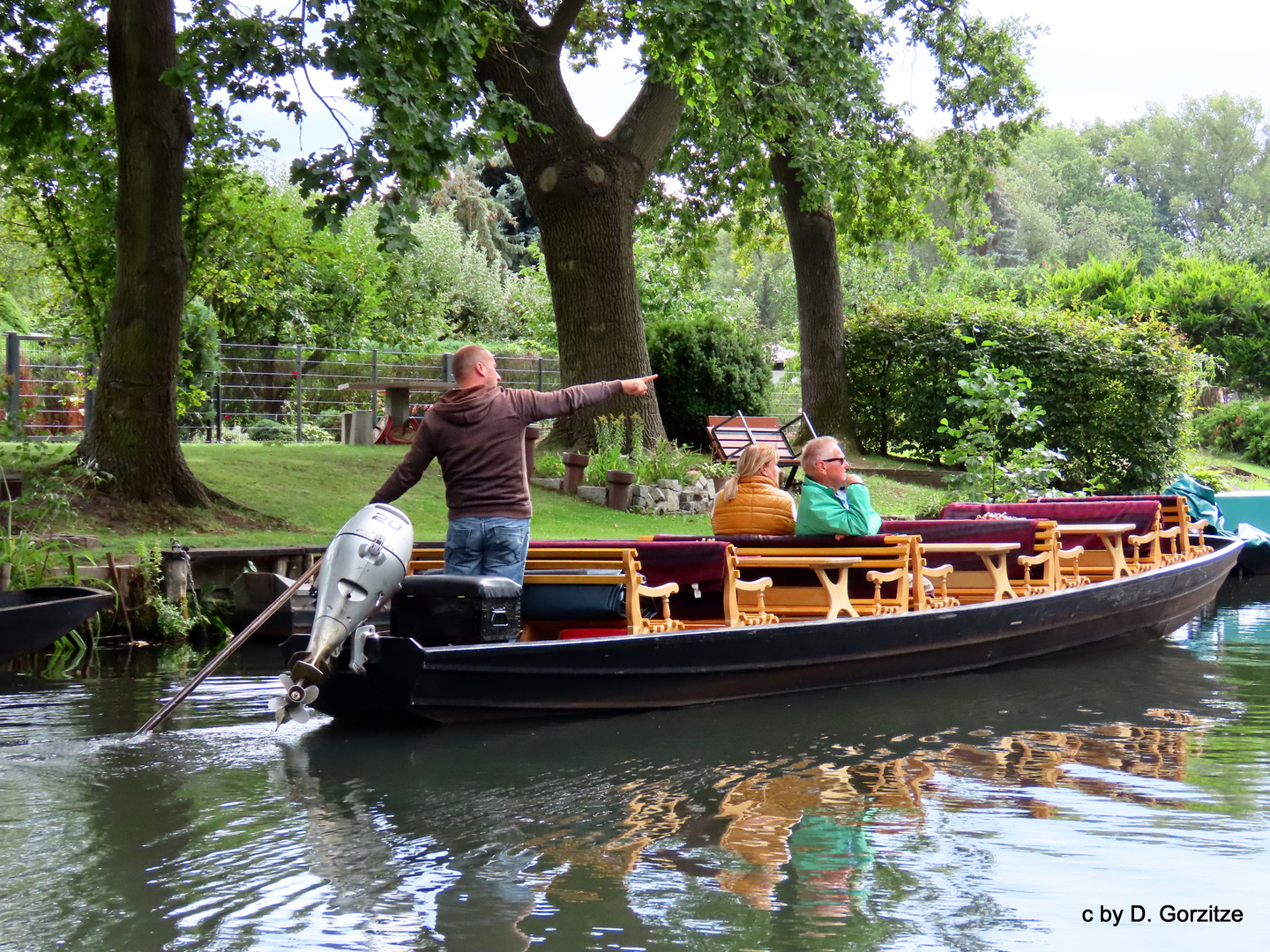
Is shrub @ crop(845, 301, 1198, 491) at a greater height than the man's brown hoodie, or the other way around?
shrub @ crop(845, 301, 1198, 491)

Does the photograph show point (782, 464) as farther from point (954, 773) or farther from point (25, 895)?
point (25, 895)

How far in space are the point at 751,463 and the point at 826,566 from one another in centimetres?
91

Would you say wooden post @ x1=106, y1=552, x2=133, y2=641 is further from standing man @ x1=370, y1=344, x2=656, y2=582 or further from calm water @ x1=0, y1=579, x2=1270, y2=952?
standing man @ x1=370, y1=344, x2=656, y2=582

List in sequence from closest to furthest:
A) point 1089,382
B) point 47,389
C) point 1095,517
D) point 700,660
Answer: point 700,660 < point 1095,517 < point 1089,382 < point 47,389

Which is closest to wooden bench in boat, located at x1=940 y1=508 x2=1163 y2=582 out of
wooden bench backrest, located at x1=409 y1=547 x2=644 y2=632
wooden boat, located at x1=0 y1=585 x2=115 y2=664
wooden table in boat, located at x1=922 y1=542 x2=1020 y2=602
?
wooden table in boat, located at x1=922 y1=542 x2=1020 y2=602

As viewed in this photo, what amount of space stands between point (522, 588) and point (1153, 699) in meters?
4.40

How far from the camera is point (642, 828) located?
5414 mm

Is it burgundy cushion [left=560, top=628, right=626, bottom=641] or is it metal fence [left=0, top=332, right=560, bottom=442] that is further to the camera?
metal fence [left=0, top=332, right=560, bottom=442]

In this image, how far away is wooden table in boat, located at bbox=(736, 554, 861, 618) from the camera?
821 centimetres

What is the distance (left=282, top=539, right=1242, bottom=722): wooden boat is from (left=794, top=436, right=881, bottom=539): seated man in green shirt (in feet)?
1.98

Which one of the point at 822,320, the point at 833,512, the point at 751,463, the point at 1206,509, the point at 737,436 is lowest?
the point at 1206,509

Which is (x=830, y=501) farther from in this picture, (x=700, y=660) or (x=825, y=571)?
(x=700, y=660)

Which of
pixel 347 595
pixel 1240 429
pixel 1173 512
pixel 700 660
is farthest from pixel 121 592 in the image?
pixel 1240 429

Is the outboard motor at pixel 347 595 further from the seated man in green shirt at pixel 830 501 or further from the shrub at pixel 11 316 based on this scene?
the shrub at pixel 11 316
